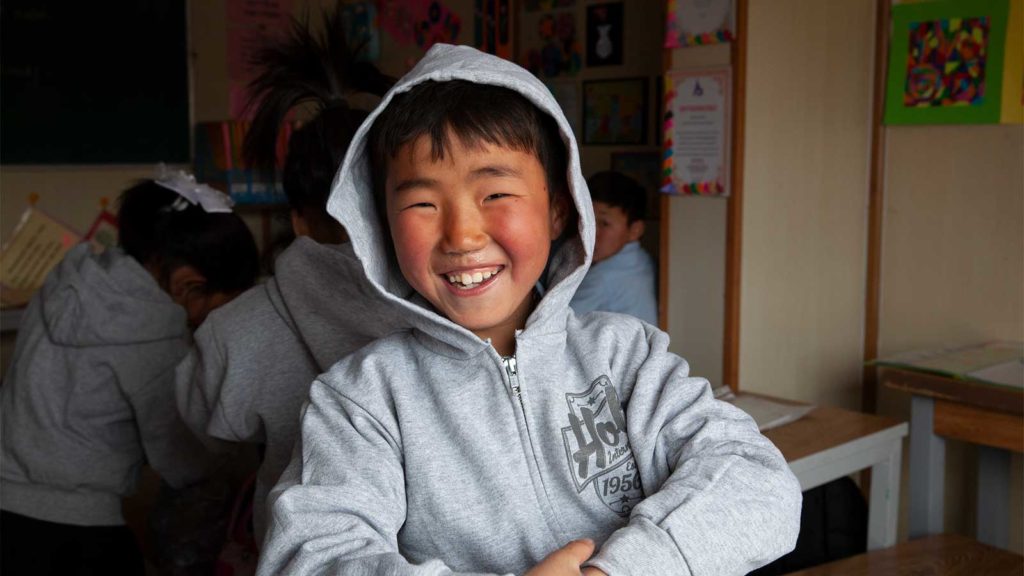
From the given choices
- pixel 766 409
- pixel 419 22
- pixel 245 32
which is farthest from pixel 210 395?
pixel 245 32

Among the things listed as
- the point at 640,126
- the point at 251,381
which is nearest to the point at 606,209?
the point at 640,126

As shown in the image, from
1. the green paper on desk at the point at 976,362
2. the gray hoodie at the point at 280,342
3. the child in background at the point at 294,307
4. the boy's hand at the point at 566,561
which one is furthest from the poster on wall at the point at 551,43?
the boy's hand at the point at 566,561

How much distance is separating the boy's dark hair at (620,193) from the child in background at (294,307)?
1932 mm

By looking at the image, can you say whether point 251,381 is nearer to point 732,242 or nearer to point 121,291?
point 121,291

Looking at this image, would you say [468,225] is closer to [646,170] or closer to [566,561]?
[566,561]

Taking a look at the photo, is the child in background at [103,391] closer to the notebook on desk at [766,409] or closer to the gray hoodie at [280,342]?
the gray hoodie at [280,342]

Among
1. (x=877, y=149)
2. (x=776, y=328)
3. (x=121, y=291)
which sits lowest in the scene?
(x=776, y=328)

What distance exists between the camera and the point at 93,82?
4168mm

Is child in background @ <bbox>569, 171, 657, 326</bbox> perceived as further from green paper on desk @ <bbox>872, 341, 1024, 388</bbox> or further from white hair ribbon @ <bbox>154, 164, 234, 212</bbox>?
white hair ribbon @ <bbox>154, 164, 234, 212</bbox>

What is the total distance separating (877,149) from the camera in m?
2.79

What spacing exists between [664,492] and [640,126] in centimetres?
301

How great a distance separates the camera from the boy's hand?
2.97ft

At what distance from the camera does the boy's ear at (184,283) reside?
2.16 meters

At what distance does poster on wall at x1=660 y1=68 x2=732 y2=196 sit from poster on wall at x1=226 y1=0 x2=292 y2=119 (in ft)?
8.04
